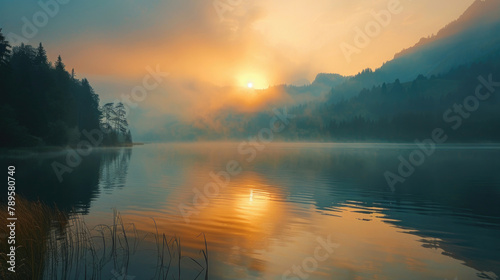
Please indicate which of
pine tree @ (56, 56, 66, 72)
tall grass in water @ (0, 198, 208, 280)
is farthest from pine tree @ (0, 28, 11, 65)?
tall grass in water @ (0, 198, 208, 280)

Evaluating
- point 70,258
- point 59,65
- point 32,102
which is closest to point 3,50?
point 32,102

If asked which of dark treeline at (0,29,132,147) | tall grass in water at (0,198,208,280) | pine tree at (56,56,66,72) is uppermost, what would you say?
pine tree at (56,56,66,72)

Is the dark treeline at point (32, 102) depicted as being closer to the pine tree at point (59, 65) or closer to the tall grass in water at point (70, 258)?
the pine tree at point (59, 65)

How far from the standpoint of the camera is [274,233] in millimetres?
19516

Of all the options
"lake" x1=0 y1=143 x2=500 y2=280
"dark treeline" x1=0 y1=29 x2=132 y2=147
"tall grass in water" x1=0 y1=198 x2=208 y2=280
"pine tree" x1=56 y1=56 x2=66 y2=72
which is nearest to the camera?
"tall grass in water" x1=0 y1=198 x2=208 y2=280

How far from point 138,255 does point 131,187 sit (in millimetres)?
25435

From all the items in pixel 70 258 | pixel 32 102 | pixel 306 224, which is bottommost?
pixel 70 258

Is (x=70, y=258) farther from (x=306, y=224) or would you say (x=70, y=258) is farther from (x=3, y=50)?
(x=3, y=50)

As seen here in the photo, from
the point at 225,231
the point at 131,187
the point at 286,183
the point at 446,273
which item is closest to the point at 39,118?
the point at 131,187

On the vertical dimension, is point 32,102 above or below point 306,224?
above

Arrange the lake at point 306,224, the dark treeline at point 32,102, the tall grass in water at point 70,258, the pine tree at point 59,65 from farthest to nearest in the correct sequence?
the pine tree at point 59,65
the dark treeline at point 32,102
the lake at point 306,224
the tall grass in water at point 70,258

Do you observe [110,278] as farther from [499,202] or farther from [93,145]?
[93,145]

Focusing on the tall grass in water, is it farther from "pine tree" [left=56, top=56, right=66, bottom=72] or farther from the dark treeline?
"pine tree" [left=56, top=56, right=66, bottom=72]

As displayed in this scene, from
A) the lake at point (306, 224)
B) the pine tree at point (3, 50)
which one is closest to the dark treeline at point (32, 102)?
the pine tree at point (3, 50)
